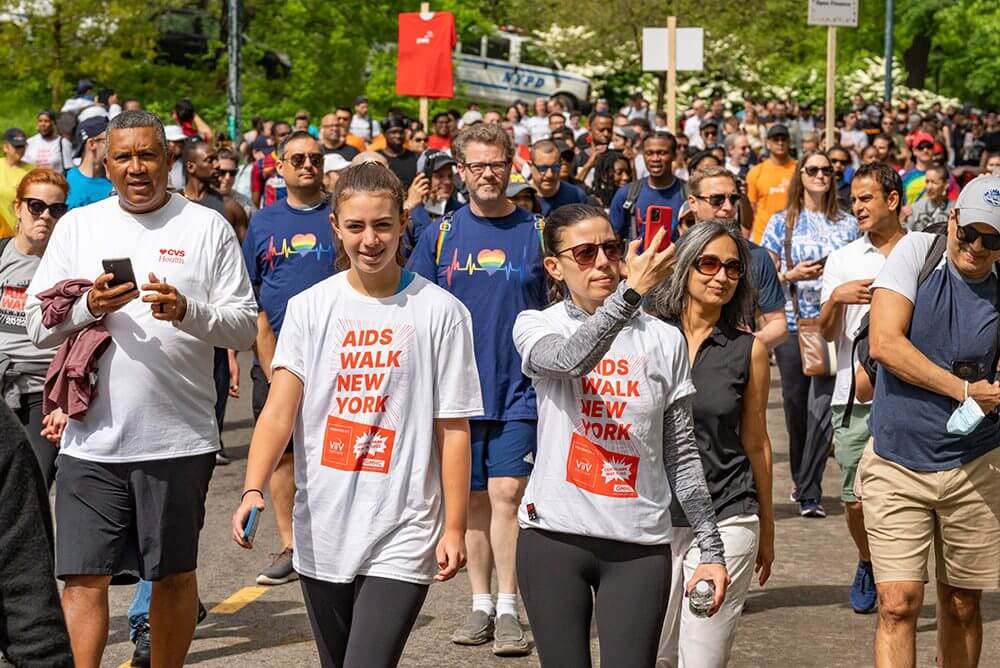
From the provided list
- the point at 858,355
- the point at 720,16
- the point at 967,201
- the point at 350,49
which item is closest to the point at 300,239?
the point at 858,355

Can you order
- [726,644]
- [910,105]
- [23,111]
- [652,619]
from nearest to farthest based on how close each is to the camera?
[652,619], [726,644], [23,111], [910,105]

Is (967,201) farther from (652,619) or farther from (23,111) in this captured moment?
(23,111)

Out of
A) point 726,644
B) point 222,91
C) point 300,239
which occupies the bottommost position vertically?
point 726,644

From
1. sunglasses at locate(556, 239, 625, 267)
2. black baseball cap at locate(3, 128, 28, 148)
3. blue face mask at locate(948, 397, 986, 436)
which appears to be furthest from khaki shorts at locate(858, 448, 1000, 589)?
black baseball cap at locate(3, 128, 28, 148)

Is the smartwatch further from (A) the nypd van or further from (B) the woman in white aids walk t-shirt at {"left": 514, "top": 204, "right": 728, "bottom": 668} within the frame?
(A) the nypd van

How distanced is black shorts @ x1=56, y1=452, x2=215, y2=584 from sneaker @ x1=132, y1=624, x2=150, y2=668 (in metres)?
1.00

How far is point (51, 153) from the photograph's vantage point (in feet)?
72.3

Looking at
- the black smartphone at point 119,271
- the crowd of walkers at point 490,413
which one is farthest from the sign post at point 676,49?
the black smartphone at point 119,271

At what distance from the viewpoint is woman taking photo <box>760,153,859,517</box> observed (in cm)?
989

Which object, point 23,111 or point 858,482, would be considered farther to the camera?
point 23,111

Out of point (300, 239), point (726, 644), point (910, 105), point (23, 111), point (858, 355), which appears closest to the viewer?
point (726, 644)

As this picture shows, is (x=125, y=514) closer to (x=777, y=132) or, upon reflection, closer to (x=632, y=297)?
(x=632, y=297)

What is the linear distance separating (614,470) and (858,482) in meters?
1.77

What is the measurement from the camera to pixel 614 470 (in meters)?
4.93
